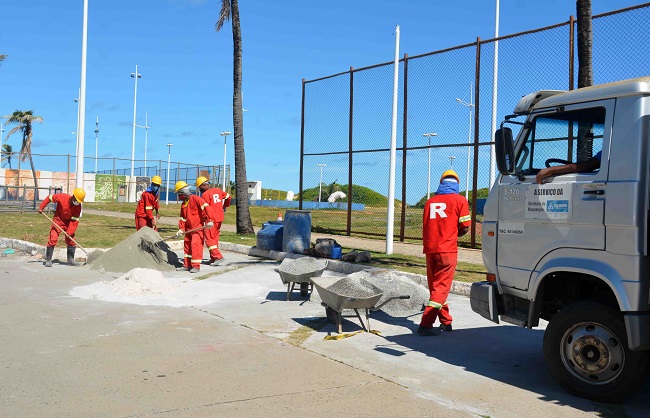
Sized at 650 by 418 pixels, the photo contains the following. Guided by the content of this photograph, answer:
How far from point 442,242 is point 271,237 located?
8.36m

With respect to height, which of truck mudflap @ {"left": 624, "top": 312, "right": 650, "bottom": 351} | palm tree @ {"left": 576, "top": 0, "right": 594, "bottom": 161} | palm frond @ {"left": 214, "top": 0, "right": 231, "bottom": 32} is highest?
palm frond @ {"left": 214, "top": 0, "right": 231, "bottom": 32}

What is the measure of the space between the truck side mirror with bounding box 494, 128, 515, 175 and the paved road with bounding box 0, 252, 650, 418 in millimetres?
1913

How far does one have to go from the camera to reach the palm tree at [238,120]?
20672mm

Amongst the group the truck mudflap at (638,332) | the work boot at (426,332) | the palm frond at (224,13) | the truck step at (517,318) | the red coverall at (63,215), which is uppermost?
the palm frond at (224,13)

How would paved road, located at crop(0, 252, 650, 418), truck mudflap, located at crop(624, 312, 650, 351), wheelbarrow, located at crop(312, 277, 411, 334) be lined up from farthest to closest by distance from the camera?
wheelbarrow, located at crop(312, 277, 411, 334) → paved road, located at crop(0, 252, 650, 418) → truck mudflap, located at crop(624, 312, 650, 351)

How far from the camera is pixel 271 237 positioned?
15.5 m

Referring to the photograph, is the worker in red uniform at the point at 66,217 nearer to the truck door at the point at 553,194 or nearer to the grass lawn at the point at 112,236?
the grass lawn at the point at 112,236

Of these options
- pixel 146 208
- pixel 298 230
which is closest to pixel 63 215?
pixel 146 208

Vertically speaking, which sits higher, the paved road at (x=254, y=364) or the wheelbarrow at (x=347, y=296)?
the wheelbarrow at (x=347, y=296)

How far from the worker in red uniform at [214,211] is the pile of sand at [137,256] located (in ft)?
2.77

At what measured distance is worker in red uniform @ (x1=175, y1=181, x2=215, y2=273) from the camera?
13117mm

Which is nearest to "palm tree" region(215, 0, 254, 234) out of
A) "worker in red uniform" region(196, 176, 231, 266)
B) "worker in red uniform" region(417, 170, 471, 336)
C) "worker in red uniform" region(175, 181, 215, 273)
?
"worker in red uniform" region(196, 176, 231, 266)

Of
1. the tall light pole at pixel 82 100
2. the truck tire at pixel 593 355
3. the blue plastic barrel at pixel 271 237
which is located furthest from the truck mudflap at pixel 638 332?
the tall light pole at pixel 82 100

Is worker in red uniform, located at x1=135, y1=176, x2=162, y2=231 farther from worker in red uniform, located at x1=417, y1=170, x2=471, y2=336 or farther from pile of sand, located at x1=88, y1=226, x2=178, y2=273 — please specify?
worker in red uniform, located at x1=417, y1=170, x2=471, y2=336
